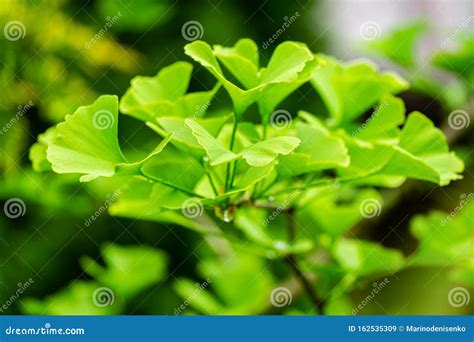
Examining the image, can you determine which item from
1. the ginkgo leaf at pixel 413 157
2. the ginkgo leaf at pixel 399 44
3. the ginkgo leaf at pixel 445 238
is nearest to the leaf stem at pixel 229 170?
the ginkgo leaf at pixel 413 157

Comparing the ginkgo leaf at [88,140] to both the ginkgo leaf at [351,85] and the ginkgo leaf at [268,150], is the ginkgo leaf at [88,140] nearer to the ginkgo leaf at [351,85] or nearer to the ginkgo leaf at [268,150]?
the ginkgo leaf at [268,150]

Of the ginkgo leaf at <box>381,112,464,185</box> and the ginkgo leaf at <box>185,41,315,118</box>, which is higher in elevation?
the ginkgo leaf at <box>381,112,464,185</box>

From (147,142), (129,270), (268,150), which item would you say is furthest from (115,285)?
(268,150)

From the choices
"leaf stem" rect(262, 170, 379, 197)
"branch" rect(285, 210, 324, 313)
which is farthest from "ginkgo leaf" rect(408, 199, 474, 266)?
"leaf stem" rect(262, 170, 379, 197)

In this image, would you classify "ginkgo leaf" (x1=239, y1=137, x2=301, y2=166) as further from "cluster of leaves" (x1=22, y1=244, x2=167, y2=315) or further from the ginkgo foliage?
"cluster of leaves" (x1=22, y1=244, x2=167, y2=315)

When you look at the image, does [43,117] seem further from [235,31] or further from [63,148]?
[63,148]

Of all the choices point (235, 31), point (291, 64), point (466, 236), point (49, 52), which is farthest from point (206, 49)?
point (235, 31)
